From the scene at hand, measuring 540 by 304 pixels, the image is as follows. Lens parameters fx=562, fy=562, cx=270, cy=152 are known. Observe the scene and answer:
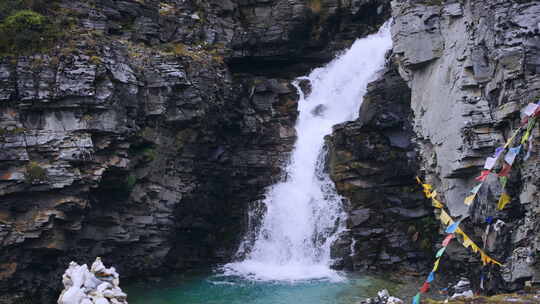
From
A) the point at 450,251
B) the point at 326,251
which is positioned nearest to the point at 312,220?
the point at 326,251

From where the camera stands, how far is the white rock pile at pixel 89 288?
49.8 feet

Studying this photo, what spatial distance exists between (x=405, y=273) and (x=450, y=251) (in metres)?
3.23

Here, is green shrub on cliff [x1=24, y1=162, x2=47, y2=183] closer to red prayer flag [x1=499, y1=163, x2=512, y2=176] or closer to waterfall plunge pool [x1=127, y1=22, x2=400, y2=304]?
waterfall plunge pool [x1=127, y1=22, x2=400, y2=304]

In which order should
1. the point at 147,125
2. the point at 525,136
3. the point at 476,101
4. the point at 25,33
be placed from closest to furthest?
the point at 525,136 → the point at 476,101 → the point at 25,33 → the point at 147,125

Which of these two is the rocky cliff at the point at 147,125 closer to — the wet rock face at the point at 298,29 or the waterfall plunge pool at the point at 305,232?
the wet rock face at the point at 298,29

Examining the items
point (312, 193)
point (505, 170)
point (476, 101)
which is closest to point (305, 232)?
point (312, 193)

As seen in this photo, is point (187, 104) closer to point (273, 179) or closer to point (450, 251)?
point (273, 179)

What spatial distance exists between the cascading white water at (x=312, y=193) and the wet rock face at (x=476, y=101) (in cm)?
599

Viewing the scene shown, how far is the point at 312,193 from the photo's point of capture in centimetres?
2727

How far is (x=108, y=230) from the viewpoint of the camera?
2402 centimetres

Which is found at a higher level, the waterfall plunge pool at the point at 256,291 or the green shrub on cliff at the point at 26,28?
the green shrub on cliff at the point at 26,28

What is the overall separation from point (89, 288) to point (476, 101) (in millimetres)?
13279

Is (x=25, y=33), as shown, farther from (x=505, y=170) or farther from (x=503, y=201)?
(x=503, y=201)

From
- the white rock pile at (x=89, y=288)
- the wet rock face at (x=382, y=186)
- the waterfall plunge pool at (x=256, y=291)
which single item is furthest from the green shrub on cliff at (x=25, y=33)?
the wet rock face at (x=382, y=186)
